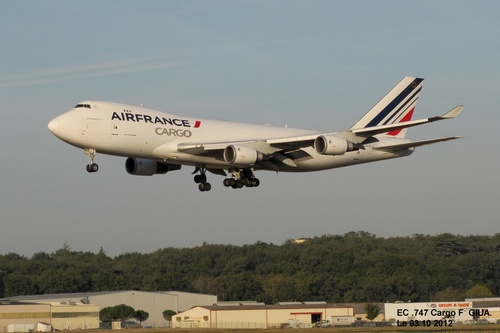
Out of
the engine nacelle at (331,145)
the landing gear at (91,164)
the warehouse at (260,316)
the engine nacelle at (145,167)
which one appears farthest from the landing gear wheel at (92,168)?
the warehouse at (260,316)

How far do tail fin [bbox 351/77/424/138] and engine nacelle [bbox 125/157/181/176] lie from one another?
49.3ft

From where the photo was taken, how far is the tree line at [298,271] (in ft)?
411

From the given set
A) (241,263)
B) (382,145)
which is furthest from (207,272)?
(382,145)

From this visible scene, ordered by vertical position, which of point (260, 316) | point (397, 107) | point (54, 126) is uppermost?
point (397, 107)

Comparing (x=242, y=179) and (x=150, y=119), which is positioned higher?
(x=150, y=119)

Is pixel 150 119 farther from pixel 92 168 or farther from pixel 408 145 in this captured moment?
pixel 408 145

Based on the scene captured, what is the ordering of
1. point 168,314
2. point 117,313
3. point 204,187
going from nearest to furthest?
point 204,187 < point 117,313 < point 168,314

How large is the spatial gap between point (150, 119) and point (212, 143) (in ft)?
14.0

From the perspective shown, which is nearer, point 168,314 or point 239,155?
point 239,155

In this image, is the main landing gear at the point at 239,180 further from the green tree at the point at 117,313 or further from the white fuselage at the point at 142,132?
the green tree at the point at 117,313

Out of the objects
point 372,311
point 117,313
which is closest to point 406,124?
point 372,311

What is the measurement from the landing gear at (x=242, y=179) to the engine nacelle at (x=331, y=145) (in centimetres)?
597

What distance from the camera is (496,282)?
441ft

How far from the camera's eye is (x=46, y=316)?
89125mm
